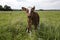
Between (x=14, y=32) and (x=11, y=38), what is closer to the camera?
(x=11, y=38)

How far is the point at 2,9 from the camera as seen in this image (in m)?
25.8

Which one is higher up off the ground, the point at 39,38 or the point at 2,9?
the point at 39,38

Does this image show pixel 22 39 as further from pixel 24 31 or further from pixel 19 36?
pixel 24 31

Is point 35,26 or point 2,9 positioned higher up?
point 35,26

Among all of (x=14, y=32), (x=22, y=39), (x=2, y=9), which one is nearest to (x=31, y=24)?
(x=14, y=32)

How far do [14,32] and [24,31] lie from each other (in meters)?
0.38

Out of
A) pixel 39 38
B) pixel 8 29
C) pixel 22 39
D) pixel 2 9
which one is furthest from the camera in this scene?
pixel 2 9

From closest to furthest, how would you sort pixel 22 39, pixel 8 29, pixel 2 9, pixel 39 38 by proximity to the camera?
pixel 39 38
pixel 22 39
pixel 8 29
pixel 2 9

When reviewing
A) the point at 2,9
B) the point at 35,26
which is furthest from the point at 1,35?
the point at 2,9

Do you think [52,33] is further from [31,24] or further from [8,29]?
[8,29]

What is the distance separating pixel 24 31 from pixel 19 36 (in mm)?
700

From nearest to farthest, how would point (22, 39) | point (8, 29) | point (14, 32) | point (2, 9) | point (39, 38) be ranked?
point (39, 38) < point (22, 39) < point (14, 32) < point (8, 29) < point (2, 9)

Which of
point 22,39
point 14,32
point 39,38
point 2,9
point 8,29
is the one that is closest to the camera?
point 39,38

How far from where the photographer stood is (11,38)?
5891 millimetres
